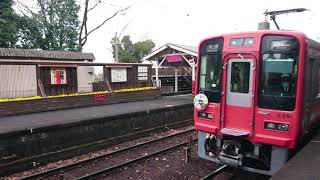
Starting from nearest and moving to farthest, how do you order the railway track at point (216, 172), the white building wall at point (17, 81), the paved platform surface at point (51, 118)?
1. the railway track at point (216, 172)
2. the paved platform surface at point (51, 118)
3. the white building wall at point (17, 81)

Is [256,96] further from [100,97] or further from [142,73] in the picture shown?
[142,73]

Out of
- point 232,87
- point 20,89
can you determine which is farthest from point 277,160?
point 20,89

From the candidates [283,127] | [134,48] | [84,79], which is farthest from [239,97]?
[134,48]

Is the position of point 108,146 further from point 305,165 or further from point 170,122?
point 305,165

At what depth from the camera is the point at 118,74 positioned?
16.1 m

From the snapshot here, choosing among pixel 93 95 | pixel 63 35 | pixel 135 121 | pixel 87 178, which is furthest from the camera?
pixel 63 35

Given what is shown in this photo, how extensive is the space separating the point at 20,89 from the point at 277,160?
11691mm

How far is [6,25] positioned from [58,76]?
11370mm

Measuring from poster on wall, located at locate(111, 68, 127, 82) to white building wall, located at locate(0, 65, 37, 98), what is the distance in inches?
157

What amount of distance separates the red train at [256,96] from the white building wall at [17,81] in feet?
30.7

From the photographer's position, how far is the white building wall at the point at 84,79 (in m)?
15.2

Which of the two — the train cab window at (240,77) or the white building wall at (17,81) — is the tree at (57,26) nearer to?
the white building wall at (17,81)

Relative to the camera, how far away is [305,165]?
4.80 metres

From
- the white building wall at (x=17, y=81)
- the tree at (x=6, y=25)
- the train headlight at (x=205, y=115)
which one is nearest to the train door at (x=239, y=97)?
the train headlight at (x=205, y=115)
